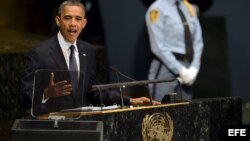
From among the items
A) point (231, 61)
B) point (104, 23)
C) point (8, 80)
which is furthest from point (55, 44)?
point (231, 61)

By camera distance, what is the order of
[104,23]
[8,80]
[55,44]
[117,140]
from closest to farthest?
1. [117,140]
2. [55,44]
3. [8,80]
4. [104,23]

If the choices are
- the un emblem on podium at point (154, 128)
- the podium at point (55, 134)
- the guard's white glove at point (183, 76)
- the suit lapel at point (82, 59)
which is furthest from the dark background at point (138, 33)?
the podium at point (55, 134)

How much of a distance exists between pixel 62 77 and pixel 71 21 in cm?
54

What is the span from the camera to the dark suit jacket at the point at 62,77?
3.59m

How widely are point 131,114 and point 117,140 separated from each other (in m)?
0.15

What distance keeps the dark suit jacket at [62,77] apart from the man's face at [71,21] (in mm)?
77

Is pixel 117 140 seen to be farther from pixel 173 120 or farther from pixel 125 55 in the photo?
pixel 125 55

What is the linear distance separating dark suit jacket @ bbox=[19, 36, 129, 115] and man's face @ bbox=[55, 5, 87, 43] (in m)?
0.08

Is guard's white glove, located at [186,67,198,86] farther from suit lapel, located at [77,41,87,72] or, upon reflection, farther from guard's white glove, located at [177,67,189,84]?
suit lapel, located at [77,41,87,72]

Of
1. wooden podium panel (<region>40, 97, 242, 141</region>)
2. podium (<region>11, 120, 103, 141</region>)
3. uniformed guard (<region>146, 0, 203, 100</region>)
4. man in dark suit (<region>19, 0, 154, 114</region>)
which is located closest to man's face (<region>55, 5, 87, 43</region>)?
man in dark suit (<region>19, 0, 154, 114</region>)

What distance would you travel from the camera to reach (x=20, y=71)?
19.2 ft

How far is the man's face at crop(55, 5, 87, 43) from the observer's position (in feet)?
13.2

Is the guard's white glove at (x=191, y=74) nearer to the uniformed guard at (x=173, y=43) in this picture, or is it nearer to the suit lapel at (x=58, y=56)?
the uniformed guard at (x=173, y=43)

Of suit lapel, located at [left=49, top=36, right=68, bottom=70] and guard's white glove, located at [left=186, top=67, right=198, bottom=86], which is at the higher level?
guard's white glove, located at [left=186, top=67, right=198, bottom=86]
